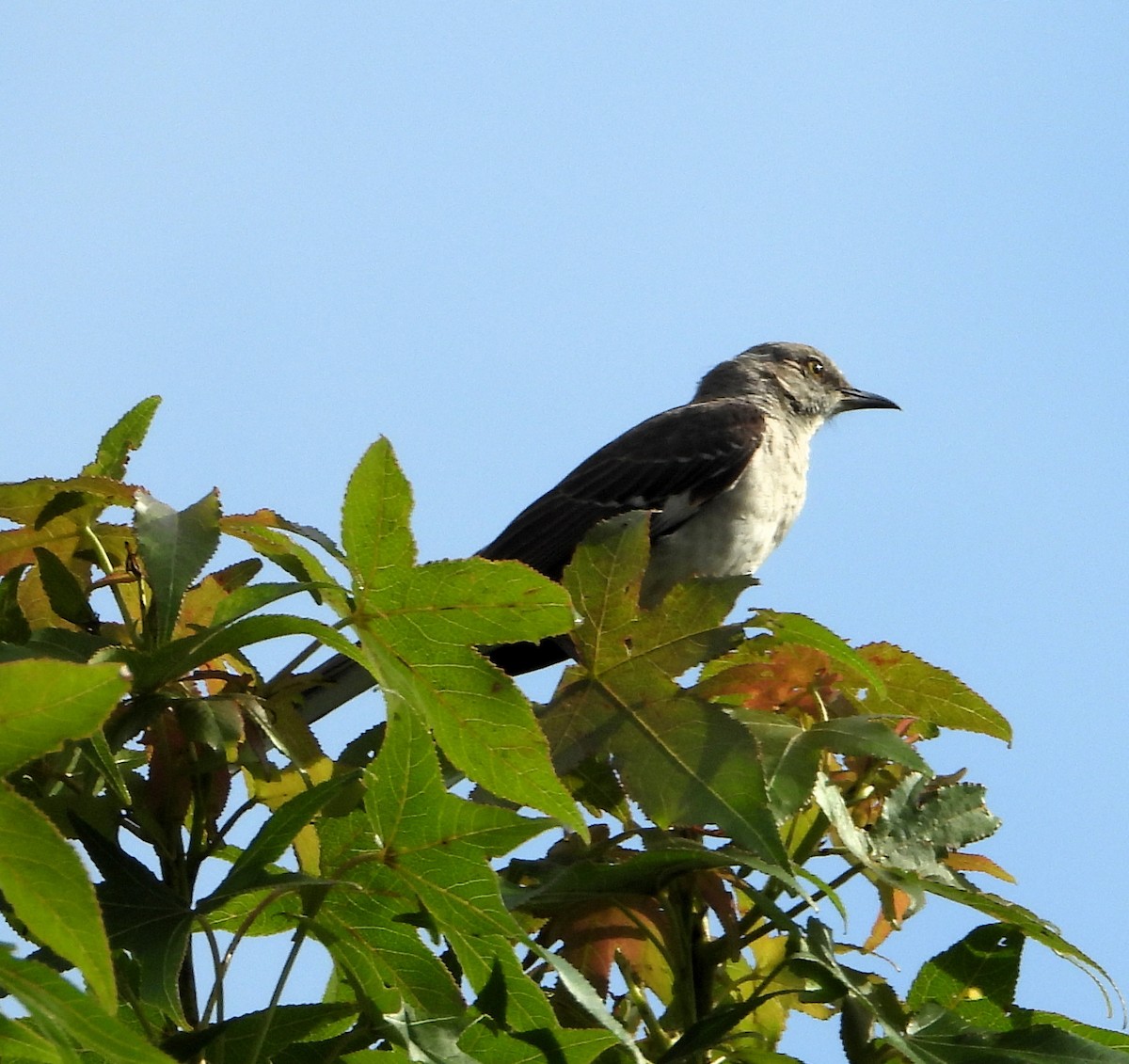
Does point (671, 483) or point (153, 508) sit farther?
point (671, 483)

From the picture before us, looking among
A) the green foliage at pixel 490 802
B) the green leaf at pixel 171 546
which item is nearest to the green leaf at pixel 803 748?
the green foliage at pixel 490 802

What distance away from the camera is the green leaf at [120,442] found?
260 cm

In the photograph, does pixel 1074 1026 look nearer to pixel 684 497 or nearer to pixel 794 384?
pixel 684 497

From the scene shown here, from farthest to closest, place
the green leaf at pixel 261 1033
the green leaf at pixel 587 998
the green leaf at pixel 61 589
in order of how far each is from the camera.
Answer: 1. the green leaf at pixel 61 589
2. the green leaf at pixel 587 998
3. the green leaf at pixel 261 1033

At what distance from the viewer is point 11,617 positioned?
2264mm

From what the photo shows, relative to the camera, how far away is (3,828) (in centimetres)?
137

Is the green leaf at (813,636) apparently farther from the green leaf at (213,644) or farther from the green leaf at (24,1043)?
the green leaf at (24,1043)

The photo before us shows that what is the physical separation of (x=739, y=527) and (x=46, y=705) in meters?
6.22

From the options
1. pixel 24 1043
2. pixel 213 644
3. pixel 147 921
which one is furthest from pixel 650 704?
pixel 24 1043

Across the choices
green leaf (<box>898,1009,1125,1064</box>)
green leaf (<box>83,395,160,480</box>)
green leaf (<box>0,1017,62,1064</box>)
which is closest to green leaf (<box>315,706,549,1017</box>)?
green leaf (<box>0,1017,62,1064</box>)

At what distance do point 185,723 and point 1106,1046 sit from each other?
1356 millimetres

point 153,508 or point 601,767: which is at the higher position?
point 153,508

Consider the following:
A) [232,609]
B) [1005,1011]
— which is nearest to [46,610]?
[232,609]

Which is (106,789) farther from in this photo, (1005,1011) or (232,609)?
(1005,1011)
